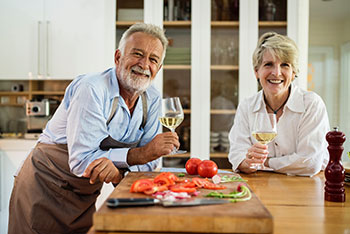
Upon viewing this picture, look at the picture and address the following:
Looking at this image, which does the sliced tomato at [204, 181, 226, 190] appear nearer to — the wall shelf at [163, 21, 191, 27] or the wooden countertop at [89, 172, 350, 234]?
the wooden countertop at [89, 172, 350, 234]

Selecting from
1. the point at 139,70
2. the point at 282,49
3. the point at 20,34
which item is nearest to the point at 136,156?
the point at 139,70

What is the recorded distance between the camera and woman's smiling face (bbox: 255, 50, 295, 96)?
6.59 ft

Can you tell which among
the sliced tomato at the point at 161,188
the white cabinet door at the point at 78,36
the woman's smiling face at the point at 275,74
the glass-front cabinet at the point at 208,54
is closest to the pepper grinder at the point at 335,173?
the sliced tomato at the point at 161,188

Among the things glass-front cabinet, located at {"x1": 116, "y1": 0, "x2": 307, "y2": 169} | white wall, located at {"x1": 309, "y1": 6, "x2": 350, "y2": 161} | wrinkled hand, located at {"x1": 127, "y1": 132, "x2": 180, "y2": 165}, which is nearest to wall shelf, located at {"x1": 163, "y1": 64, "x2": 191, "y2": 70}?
glass-front cabinet, located at {"x1": 116, "y1": 0, "x2": 307, "y2": 169}

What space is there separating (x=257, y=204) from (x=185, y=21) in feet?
8.90

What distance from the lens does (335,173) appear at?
1.26 m

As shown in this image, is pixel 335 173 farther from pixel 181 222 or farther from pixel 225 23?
pixel 225 23

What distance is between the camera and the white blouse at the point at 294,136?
1782 mm

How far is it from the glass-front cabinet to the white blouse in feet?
4.41

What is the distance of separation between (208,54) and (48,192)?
82.3 inches

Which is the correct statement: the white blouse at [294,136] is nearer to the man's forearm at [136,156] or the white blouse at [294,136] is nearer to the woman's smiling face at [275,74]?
the woman's smiling face at [275,74]

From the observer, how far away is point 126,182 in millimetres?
1299

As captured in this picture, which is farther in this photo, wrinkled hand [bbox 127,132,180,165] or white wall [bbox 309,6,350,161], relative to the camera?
white wall [bbox 309,6,350,161]

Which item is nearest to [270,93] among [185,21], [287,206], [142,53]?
[142,53]
